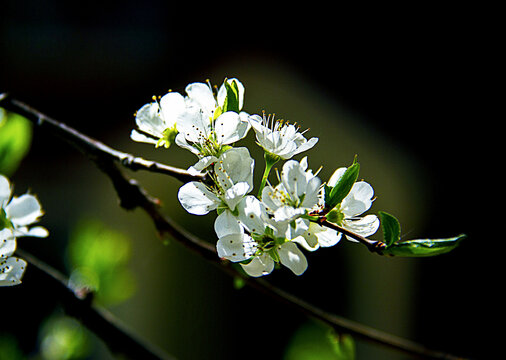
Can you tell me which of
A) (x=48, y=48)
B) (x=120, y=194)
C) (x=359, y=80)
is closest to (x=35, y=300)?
(x=48, y=48)

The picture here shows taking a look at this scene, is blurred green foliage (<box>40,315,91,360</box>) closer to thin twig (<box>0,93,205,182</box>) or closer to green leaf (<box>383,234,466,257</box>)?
thin twig (<box>0,93,205,182</box>)

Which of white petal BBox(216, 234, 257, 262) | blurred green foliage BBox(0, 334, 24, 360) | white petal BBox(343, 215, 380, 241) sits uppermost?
white petal BBox(343, 215, 380, 241)

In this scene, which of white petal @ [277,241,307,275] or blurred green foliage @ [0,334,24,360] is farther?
blurred green foliage @ [0,334,24,360]

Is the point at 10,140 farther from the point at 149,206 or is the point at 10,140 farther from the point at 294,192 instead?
the point at 294,192

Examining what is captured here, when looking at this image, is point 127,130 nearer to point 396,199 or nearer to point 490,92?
point 396,199

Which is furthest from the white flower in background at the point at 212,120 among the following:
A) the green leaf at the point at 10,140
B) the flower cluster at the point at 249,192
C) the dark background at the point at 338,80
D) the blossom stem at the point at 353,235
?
the dark background at the point at 338,80

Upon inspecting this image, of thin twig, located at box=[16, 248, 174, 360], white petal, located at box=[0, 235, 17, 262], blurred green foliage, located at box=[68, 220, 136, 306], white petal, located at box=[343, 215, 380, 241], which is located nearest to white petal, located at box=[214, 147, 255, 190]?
white petal, located at box=[343, 215, 380, 241]

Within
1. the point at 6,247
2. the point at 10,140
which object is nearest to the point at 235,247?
the point at 6,247

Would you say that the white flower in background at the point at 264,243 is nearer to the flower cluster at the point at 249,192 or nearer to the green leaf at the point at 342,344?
the flower cluster at the point at 249,192

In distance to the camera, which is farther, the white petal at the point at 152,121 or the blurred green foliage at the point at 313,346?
the blurred green foliage at the point at 313,346
